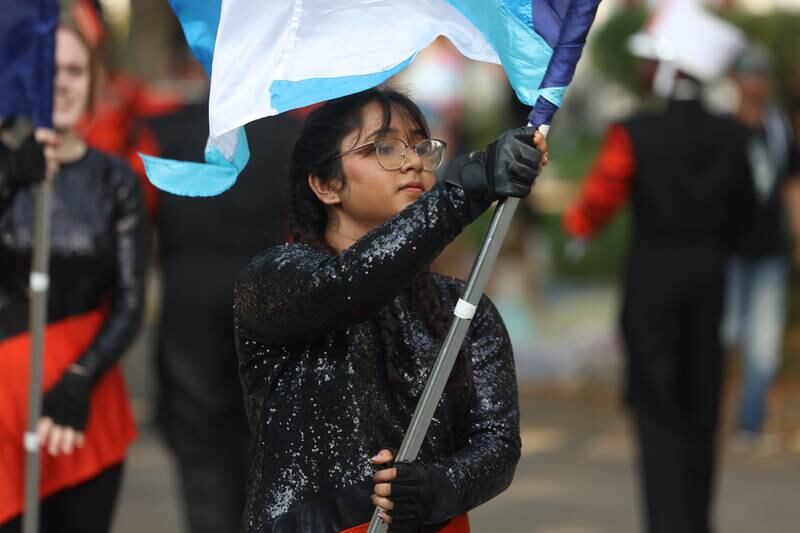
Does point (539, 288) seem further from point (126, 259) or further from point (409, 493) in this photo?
point (409, 493)

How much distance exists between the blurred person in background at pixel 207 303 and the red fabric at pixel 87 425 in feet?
4.02

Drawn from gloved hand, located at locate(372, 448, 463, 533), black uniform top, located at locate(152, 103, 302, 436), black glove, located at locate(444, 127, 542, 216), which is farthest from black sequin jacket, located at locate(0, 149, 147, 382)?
black glove, located at locate(444, 127, 542, 216)

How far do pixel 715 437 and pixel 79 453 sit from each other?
119 inches

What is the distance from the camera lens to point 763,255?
8.39m

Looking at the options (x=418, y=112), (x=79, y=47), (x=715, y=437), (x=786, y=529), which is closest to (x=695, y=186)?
(x=715, y=437)

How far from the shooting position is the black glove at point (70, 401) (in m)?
4.26

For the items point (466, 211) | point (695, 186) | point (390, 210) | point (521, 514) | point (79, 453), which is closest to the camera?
point (466, 211)

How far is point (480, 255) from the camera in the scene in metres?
2.64

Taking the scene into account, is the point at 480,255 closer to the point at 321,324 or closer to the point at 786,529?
the point at 321,324

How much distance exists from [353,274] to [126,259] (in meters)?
2.01

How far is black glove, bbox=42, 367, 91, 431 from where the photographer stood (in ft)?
14.0

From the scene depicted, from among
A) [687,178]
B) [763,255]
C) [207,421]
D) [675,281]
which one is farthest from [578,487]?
[207,421]

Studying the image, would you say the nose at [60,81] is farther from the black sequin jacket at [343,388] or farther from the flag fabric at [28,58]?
the black sequin jacket at [343,388]

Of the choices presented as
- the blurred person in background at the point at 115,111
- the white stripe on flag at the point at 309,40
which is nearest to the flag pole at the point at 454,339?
the white stripe on flag at the point at 309,40
